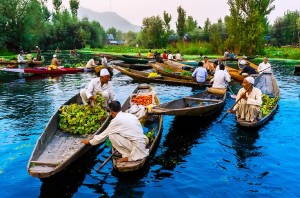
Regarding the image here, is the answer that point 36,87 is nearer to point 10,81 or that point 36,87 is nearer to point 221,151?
point 10,81

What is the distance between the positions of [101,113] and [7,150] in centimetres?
283

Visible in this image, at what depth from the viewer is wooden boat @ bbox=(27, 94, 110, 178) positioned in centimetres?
572

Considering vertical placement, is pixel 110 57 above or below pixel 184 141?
Answer: above

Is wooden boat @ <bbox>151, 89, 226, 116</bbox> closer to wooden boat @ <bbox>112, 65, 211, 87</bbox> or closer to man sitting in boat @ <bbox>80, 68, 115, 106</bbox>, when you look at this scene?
man sitting in boat @ <bbox>80, 68, 115, 106</bbox>

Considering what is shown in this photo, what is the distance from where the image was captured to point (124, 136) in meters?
6.21

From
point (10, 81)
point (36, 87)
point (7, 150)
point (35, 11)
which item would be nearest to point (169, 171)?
point (7, 150)

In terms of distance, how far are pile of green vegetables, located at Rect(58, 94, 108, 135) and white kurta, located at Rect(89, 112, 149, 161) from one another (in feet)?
6.85

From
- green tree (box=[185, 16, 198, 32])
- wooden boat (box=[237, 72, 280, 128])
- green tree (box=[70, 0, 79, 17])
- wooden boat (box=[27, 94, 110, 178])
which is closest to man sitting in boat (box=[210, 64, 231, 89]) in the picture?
wooden boat (box=[237, 72, 280, 128])

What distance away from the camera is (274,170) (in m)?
7.18

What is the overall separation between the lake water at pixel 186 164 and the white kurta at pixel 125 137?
670mm

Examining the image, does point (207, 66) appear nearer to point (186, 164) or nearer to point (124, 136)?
point (186, 164)

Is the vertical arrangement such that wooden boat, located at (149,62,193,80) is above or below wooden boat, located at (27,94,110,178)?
above

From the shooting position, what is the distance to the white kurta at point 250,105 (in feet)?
Answer: 30.0

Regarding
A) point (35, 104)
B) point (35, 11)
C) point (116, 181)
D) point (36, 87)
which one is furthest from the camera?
point (35, 11)
